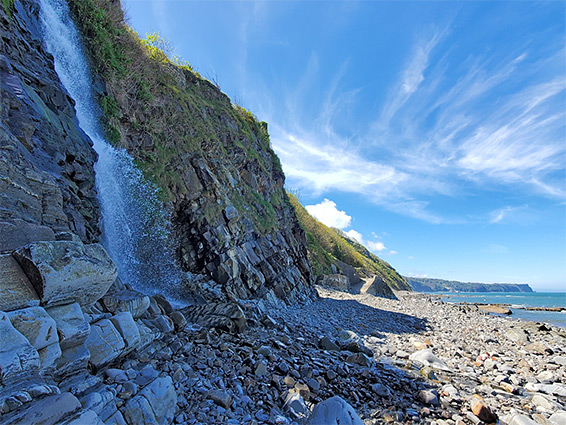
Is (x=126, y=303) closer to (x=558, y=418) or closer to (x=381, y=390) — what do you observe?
(x=381, y=390)

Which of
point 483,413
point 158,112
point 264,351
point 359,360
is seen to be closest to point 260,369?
point 264,351

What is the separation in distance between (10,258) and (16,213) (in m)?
1.68

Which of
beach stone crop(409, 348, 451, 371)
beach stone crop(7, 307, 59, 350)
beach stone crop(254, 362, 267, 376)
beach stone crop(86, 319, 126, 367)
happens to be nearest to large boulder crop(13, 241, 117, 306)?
beach stone crop(7, 307, 59, 350)

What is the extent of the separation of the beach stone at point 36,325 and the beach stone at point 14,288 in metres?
0.20

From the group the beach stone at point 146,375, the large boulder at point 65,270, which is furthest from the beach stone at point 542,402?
the large boulder at point 65,270

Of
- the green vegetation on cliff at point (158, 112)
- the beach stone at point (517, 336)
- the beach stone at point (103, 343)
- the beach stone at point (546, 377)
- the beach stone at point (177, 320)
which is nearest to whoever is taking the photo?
the beach stone at point (103, 343)

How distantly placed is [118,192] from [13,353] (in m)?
9.66

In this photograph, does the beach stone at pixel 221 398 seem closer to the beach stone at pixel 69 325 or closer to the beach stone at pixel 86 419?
the beach stone at pixel 86 419

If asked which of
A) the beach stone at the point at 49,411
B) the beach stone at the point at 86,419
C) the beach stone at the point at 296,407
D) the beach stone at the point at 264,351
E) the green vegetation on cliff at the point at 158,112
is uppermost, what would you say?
the green vegetation on cliff at the point at 158,112

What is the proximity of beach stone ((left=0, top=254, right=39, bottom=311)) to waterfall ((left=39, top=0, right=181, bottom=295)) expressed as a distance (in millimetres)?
6440

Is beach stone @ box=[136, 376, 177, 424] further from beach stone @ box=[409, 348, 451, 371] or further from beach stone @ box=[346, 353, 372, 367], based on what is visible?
beach stone @ box=[409, 348, 451, 371]

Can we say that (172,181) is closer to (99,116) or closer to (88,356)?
(99,116)

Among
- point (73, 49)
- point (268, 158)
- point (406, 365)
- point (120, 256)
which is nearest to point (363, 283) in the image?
point (268, 158)

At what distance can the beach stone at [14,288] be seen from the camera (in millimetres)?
3816
